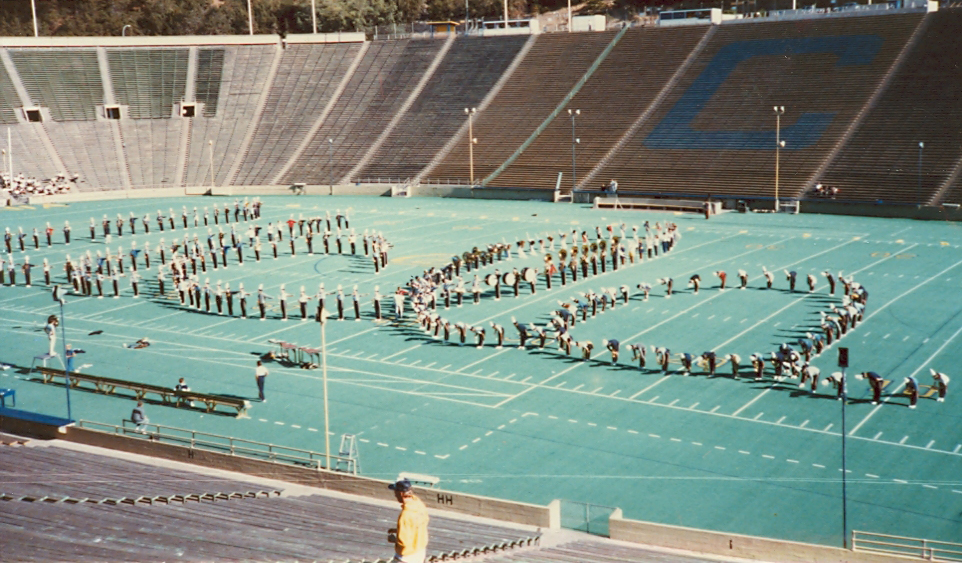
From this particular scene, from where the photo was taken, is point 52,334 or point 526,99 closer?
point 52,334

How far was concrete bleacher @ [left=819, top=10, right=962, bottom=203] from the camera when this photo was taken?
161 feet

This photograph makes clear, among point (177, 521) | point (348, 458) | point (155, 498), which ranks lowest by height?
point (348, 458)

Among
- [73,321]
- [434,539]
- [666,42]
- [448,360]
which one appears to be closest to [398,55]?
[666,42]

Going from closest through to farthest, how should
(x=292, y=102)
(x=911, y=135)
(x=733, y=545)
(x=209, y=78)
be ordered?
(x=733, y=545) < (x=911, y=135) < (x=292, y=102) < (x=209, y=78)

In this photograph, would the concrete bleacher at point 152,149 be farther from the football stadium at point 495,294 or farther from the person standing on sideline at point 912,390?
the person standing on sideline at point 912,390

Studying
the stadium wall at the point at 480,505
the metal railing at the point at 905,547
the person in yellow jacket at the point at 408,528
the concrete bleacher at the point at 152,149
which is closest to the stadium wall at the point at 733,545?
the stadium wall at the point at 480,505

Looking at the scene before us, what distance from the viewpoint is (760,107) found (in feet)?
195

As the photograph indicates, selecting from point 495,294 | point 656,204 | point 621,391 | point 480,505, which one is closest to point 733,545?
point 480,505

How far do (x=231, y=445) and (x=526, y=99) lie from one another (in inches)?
2079

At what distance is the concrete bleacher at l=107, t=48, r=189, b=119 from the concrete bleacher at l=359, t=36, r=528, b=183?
17.0 metres

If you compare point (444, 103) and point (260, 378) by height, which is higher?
point (444, 103)

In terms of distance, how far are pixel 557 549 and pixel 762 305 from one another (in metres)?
18.5

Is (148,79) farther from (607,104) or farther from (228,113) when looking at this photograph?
(607,104)

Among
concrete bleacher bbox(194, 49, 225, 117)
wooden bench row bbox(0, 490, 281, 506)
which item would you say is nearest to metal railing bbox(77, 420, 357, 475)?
wooden bench row bbox(0, 490, 281, 506)
